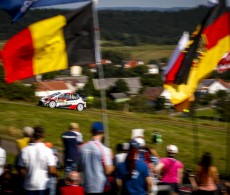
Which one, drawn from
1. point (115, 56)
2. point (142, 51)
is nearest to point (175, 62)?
point (115, 56)

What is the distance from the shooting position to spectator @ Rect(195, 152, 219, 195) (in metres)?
8.19

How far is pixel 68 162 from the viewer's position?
8.98 metres

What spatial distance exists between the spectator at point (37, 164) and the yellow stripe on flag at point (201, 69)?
9.71 feet

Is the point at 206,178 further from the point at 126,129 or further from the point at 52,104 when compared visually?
the point at 52,104

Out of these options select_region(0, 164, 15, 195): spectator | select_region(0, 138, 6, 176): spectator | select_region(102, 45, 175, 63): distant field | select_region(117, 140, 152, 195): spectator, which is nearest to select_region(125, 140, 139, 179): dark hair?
select_region(117, 140, 152, 195): spectator

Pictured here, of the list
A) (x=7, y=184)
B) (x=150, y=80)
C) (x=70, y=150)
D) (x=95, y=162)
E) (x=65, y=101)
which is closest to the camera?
(x=95, y=162)

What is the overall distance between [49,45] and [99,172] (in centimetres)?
279

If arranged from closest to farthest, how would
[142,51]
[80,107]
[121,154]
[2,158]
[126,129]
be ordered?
[121,154]
[2,158]
[126,129]
[80,107]
[142,51]

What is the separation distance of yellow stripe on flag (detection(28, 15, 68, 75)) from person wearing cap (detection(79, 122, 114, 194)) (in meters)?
2.15

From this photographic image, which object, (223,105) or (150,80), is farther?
(150,80)

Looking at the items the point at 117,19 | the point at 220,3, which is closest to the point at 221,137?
the point at 220,3

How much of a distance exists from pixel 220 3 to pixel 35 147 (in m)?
4.05

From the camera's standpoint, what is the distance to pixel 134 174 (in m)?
Result: 7.29

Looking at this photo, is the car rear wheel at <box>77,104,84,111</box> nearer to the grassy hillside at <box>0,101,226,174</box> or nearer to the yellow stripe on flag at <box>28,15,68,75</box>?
the grassy hillside at <box>0,101,226,174</box>
